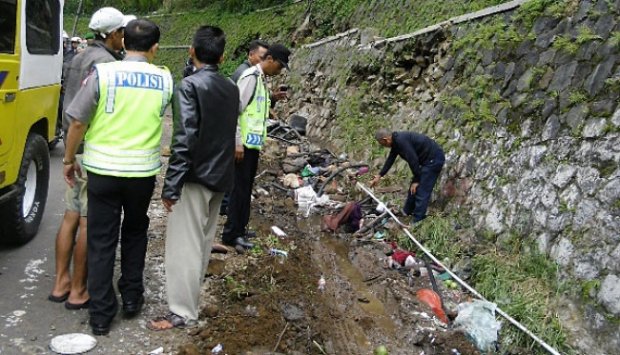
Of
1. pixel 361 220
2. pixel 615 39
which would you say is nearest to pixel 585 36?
pixel 615 39

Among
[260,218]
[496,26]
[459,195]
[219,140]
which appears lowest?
[260,218]

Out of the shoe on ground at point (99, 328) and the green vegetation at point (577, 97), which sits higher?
the green vegetation at point (577, 97)

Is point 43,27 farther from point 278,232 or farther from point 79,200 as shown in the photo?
point 278,232

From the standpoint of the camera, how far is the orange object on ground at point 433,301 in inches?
207

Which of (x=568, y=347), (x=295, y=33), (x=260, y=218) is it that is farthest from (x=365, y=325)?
(x=295, y=33)

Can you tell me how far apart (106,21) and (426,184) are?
477cm

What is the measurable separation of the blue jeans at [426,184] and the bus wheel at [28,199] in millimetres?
4590

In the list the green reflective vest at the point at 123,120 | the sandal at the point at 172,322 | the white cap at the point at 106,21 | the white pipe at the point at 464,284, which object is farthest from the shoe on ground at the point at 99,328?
the white pipe at the point at 464,284

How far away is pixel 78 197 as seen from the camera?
12.5 feet

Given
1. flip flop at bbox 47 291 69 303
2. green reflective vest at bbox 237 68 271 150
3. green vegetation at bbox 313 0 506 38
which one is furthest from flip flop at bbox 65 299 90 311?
green vegetation at bbox 313 0 506 38

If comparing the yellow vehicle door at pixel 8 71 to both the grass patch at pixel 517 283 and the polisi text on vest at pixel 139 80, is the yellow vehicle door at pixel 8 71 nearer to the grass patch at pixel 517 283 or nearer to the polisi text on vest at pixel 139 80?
the polisi text on vest at pixel 139 80

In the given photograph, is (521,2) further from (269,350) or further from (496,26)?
(269,350)

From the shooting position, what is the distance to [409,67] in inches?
420

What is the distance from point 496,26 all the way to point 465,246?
373 centimetres
